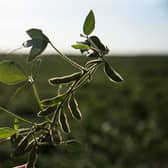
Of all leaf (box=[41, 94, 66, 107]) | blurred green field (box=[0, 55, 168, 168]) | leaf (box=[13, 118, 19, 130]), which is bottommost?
blurred green field (box=[0, 55, 168, 168])

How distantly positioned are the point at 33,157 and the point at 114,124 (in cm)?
521

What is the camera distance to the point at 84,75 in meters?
0.29

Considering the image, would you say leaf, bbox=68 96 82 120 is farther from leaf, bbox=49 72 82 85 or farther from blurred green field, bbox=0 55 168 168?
blurred green field, bbox=0 55 168 168

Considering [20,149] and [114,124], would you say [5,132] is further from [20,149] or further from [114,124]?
[114,124]

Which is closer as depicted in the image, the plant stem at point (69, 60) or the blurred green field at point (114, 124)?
the plant stem at point (69, 60)

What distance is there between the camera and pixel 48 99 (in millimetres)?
289

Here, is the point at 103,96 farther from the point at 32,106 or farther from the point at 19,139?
the point at 19,139

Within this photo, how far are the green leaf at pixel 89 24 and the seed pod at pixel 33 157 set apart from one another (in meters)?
0.08

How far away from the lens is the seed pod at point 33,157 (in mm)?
287

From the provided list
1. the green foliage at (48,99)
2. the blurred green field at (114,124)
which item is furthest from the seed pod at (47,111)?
the blurred green field at (114,124)

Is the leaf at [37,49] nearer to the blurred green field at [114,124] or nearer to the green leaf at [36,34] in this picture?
the green leaf at [36,34]

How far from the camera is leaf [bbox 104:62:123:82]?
11.1 inches

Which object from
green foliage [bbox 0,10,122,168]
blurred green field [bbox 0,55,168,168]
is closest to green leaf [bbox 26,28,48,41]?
green foliage [bbox 0,10,122,168]

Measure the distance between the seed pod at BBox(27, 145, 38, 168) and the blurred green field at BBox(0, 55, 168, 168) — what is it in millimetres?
1596
